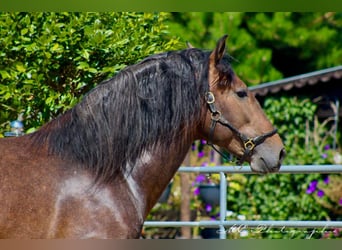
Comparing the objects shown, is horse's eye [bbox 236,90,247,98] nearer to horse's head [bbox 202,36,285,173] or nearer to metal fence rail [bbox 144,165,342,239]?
horse's head [bbox 202,36,285,173]

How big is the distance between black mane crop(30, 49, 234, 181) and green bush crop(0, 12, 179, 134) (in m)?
1.39

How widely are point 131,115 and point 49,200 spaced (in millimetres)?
679

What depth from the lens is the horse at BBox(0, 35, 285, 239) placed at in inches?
151

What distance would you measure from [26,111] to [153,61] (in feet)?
6.01

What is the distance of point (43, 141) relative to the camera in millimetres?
4051

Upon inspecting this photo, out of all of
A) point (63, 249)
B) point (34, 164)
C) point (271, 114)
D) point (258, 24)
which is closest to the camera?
point (63, 249)

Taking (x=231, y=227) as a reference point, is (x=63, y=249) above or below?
above

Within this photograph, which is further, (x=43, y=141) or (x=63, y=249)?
(x=43, y=141)

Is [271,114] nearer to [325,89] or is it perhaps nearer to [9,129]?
[325,89]

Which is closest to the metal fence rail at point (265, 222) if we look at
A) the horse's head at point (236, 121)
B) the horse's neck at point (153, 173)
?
the horse's head at point (236, 121)

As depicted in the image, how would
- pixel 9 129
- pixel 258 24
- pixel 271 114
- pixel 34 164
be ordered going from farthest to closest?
pixel 258 24 → pixel 271 114 → pixel 9 129 → pixel 34 164

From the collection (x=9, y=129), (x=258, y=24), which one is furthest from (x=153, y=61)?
(x=258, y=24)

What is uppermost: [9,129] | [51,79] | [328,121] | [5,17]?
[5,17]

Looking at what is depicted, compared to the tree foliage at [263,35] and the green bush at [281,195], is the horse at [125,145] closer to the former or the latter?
the green bush at [281,195]
